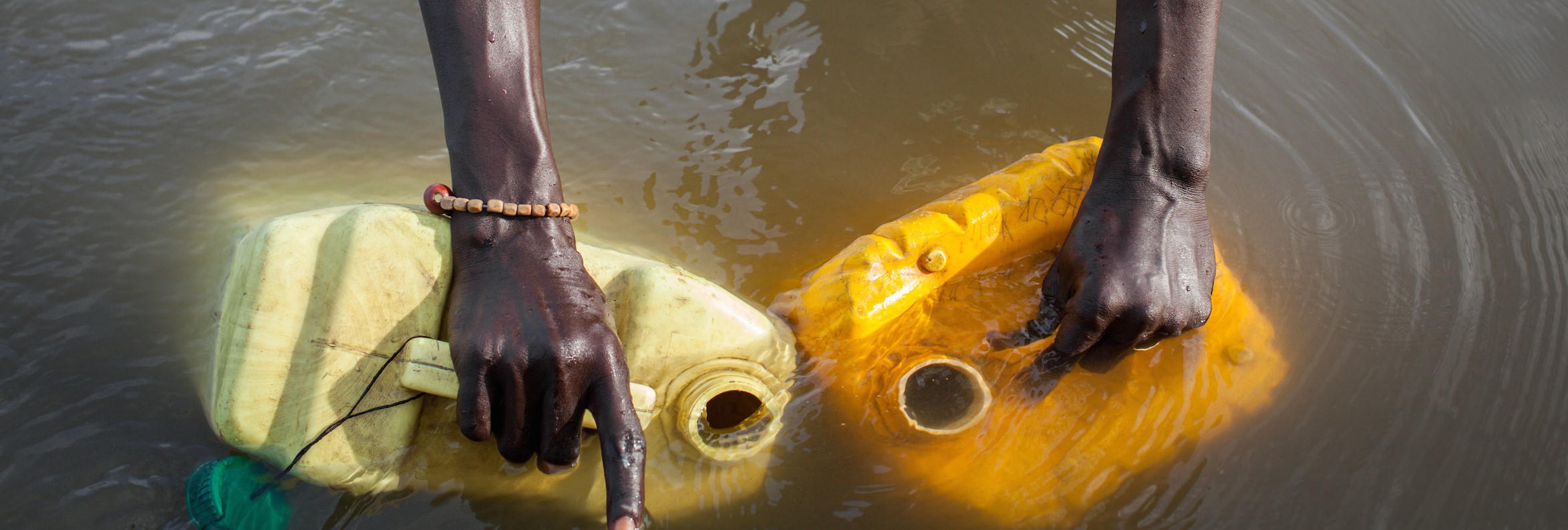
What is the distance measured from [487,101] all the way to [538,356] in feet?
1.84

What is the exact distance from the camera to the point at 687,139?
3160mm

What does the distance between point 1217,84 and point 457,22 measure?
2.86 meters

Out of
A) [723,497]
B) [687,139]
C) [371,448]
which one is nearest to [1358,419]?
[723,497]

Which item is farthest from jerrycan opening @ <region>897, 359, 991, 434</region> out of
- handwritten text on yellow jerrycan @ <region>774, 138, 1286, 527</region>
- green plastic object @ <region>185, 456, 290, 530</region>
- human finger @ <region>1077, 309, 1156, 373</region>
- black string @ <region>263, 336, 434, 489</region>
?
green plastic object @ <region>185, 456, 290, 530</region>

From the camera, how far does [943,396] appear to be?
2283 mm

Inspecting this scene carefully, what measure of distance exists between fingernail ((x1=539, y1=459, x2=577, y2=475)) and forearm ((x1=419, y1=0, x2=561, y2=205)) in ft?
1.81

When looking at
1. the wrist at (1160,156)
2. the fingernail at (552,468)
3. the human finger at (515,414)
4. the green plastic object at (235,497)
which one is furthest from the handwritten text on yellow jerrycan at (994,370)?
the green plastic object at (235,497)

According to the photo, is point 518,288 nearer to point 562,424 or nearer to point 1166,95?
point 562,424

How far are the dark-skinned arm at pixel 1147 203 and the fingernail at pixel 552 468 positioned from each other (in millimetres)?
1150

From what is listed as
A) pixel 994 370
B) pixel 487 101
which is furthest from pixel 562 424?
pixel 994 370

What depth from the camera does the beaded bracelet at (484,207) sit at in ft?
6.21

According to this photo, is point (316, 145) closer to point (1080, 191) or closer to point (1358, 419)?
point (1080, 191)

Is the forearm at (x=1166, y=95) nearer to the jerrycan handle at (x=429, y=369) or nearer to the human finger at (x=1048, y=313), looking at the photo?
the human finger at (x=1048, y=313)

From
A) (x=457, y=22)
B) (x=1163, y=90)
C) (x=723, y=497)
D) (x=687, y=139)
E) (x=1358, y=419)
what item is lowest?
(x=1358, y=419)
